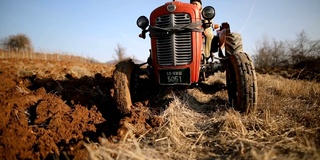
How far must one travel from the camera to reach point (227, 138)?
237cm

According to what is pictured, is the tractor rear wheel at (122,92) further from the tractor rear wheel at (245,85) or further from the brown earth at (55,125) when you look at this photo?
the tractor rear wheel at (245,85)

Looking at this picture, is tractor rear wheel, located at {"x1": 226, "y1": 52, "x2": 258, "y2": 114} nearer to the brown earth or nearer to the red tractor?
the red tractor

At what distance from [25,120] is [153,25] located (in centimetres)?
226

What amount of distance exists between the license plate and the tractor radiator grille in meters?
0.12

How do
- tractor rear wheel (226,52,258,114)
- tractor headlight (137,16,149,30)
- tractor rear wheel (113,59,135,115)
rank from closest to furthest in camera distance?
tractor rear wheel (226,52,258,114), tractor rear wheel (113,59,135,115), tractor headlight (137,16,149,30)

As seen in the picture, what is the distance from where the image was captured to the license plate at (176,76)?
3.51 metres

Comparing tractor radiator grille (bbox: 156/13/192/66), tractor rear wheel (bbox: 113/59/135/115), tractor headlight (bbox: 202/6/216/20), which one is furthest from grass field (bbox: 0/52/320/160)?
tractor headlight (bbox: 202/6/216/20)

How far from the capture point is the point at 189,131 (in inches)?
107

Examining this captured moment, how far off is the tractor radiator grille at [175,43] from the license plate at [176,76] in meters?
0.12

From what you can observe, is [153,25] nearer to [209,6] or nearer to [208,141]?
[209,6]

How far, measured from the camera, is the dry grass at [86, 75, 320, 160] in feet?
6.19

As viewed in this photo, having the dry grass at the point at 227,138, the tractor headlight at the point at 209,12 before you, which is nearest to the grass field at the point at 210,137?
the dry grass at the point at 227,138

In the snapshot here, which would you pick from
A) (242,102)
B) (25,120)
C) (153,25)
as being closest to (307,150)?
(242,102)

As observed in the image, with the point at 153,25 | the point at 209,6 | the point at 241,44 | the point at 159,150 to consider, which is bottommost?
the point at 159,150
